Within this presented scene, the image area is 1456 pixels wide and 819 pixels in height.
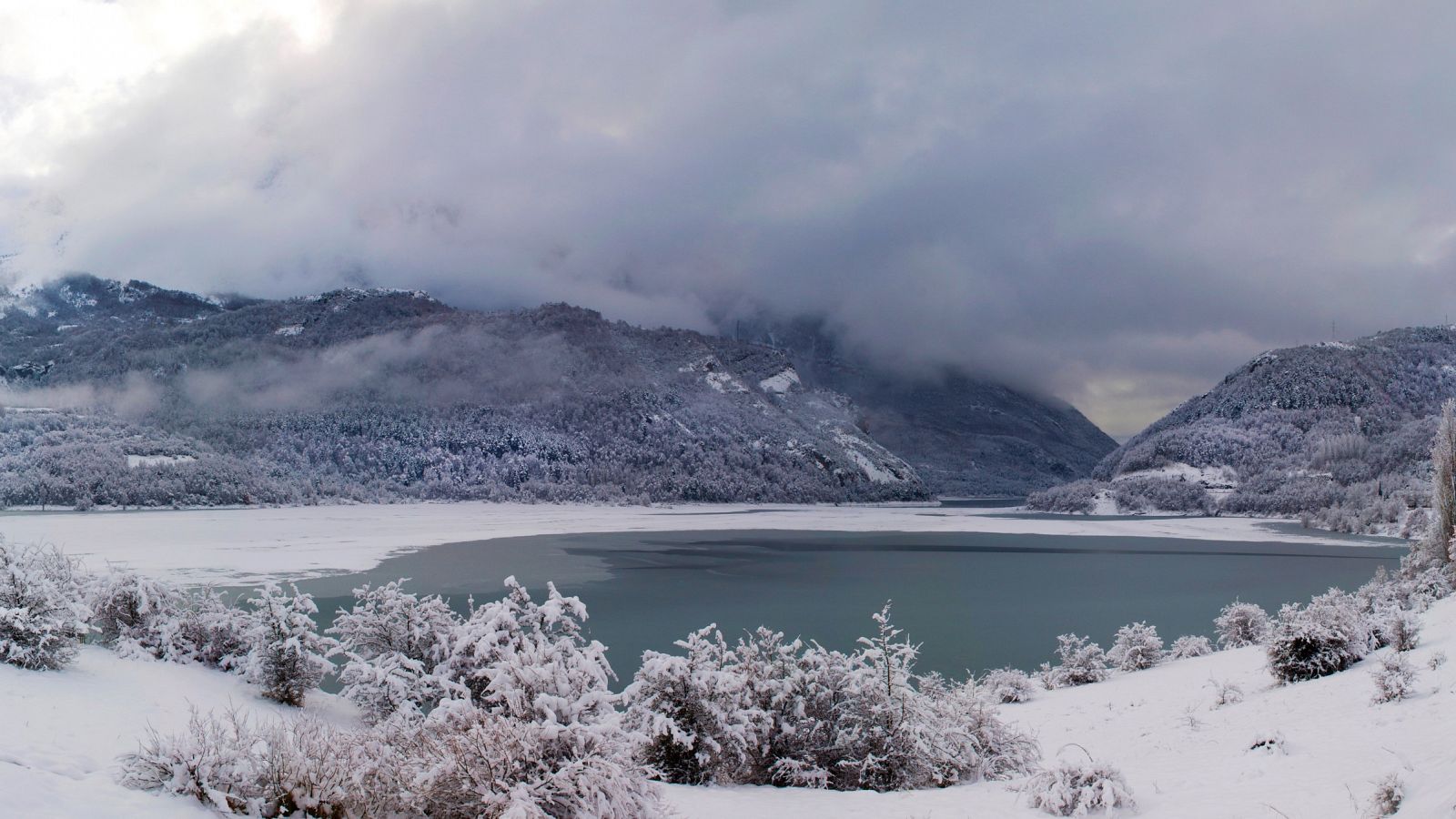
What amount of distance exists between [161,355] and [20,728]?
588 ft

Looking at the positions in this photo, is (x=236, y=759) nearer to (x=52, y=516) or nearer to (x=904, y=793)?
(x=904, y=793)

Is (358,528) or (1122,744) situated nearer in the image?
(1122,744)

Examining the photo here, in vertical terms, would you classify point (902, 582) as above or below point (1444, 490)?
below

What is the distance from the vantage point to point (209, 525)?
6044 centimetres

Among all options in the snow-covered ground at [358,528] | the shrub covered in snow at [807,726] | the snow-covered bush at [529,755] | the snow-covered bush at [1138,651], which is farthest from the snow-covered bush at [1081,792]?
the snow-covered ground at [358,528]

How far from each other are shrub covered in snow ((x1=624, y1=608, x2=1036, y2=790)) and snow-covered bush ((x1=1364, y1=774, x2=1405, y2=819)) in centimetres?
483

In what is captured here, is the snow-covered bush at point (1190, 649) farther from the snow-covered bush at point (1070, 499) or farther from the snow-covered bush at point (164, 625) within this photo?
the snow-covered bush at point (1070, 499)

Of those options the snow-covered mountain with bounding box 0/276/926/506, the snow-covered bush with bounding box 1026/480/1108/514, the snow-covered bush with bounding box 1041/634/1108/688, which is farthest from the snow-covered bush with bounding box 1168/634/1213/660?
the snow-covered bush with bounding box 1026/480/1108/514

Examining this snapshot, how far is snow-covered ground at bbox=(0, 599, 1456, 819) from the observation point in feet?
23.1

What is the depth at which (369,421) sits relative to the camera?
133750mm

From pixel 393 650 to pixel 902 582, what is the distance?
97.9 feet

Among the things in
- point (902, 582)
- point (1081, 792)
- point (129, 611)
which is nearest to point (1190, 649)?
point (1081, 792)

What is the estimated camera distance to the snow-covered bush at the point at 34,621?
10469mm

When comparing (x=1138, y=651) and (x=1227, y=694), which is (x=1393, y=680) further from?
(x=1138, y=651)
